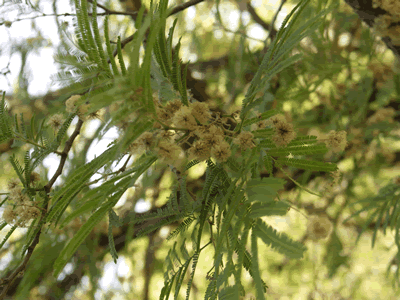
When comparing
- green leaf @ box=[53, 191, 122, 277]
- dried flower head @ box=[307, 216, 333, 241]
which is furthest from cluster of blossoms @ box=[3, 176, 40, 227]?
dried flower head @ box=[307, 216, 333, 241]

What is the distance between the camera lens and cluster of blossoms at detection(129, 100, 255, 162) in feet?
1.27

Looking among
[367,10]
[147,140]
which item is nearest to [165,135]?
[147,140]

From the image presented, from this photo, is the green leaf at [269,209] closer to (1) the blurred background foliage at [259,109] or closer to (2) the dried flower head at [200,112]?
(2) the dried flower head at [200,112]

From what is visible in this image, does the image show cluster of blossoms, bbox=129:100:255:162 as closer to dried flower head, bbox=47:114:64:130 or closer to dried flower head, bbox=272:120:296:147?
dried flower head, bbox=272:120:296:147

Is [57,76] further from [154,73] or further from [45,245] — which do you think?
[45,245]

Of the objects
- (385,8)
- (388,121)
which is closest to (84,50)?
(385,8)

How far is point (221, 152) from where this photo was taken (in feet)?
1.35

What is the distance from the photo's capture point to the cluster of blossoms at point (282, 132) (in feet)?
1.39

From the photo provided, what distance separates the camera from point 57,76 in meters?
0.39

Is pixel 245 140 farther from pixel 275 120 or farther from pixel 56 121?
pixel 56 121

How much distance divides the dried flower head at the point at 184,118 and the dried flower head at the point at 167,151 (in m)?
0.04

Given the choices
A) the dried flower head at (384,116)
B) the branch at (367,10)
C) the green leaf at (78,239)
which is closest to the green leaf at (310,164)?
the green leaf at (78,239)

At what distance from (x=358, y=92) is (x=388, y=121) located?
0.19 metres

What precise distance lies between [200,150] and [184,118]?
0.05m
